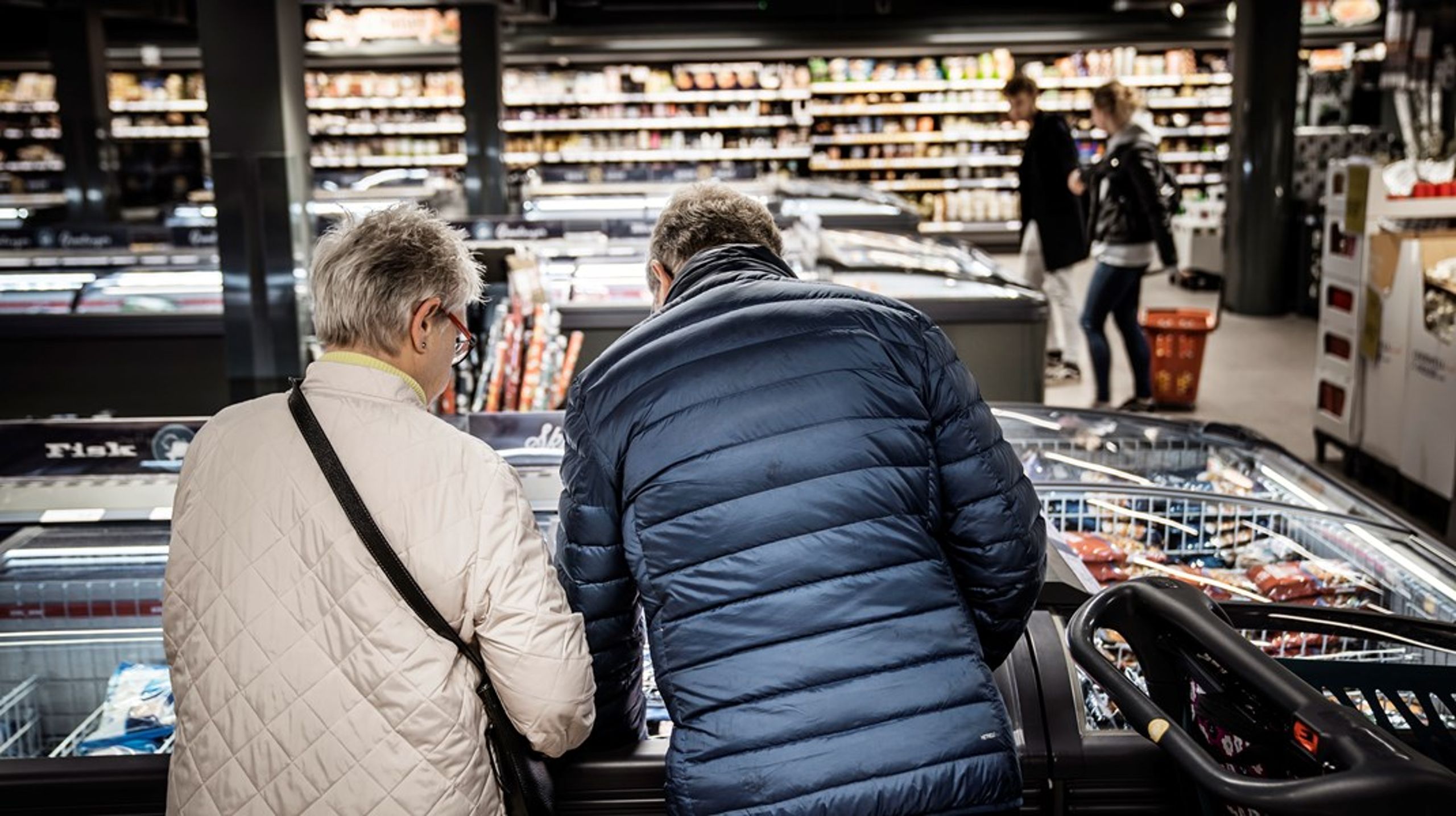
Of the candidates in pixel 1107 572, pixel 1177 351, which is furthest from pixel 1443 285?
pixel 1107 572

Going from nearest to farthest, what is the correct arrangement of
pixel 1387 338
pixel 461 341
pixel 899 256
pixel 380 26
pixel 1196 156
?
1. pixel 461 341
2. pixel 1387 338
3. pixel 899 256
4. pixel 380 26
5. pixel 1196 156

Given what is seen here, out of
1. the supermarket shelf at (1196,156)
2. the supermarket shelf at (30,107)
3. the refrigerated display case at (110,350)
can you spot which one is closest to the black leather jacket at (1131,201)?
the refrigerated display case at (110,350)

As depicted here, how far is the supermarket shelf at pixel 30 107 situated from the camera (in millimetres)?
16875

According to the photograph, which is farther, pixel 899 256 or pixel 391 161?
pixel 391 161

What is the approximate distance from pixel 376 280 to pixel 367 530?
32cm

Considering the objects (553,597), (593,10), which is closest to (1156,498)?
(553,597)

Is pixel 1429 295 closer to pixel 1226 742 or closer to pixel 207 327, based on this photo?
pixel 1226 742

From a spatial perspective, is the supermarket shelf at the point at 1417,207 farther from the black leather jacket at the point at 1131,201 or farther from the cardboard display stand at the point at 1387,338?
the black leather jacket at the point at 1131,201

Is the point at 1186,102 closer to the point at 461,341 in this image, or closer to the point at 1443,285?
the point at 1443,285

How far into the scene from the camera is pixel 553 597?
5.39ft

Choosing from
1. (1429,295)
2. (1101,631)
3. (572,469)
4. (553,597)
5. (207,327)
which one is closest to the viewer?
(553,597)

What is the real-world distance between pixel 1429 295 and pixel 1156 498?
337cm

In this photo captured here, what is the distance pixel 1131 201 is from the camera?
7.09 meters

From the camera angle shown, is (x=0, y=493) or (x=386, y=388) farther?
(x=0, y=493)
